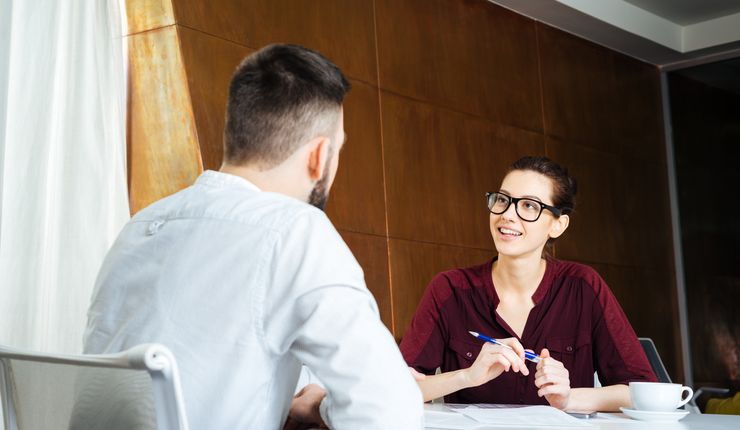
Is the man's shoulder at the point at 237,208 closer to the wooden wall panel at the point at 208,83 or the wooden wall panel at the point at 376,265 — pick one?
the wooden wall panel at the point at 208,83

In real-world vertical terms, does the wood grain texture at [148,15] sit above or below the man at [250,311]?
above

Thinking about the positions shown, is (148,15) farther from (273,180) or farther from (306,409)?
(306,409)

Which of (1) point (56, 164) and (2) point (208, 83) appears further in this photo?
(2) point (208, 83)

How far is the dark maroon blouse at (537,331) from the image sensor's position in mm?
2609

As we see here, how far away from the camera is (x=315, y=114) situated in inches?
57.2

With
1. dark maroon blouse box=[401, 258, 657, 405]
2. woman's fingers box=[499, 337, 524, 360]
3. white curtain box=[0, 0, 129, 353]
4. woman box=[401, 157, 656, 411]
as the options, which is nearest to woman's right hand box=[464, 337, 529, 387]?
woman's fingers box=[499, 337, 524, 360]

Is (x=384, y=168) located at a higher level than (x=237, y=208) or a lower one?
higher

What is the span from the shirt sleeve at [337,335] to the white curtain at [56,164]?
196cm

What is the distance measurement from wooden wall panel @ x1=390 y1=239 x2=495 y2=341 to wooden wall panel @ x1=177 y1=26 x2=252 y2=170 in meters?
1.19

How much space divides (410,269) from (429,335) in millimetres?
1630

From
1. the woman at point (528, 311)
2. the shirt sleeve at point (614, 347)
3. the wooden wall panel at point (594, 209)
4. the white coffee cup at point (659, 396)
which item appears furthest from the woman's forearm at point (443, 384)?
the wooden wall panel at point (594, 209)

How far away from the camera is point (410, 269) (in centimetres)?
437

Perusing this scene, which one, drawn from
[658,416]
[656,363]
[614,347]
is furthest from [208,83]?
[656,363]

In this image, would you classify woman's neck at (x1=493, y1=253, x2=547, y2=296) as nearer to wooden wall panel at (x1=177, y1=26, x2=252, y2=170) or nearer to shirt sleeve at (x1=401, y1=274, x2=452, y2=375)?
shirt sleeve at (x1=401, y1=274, x2=452, y2=375)
